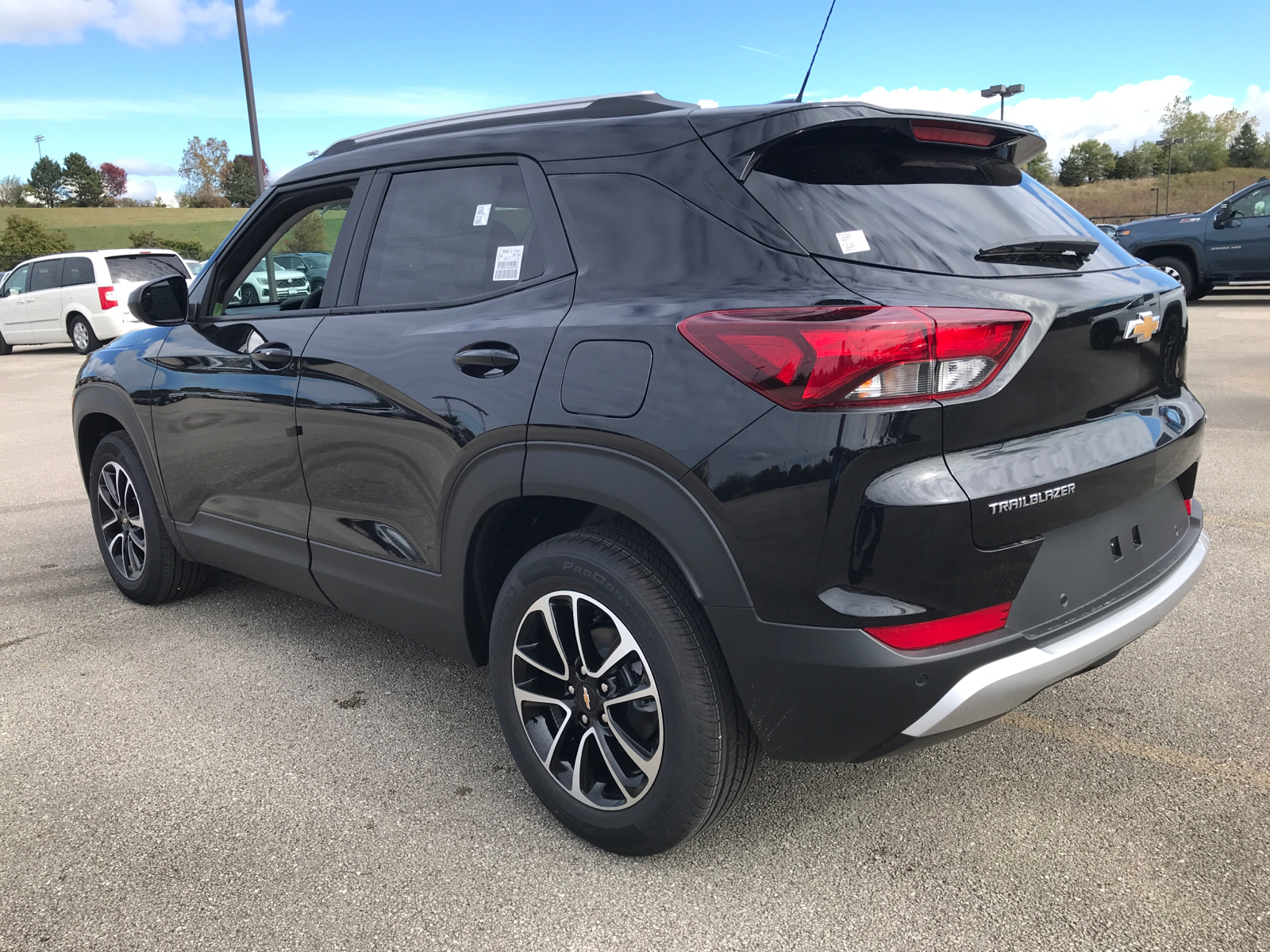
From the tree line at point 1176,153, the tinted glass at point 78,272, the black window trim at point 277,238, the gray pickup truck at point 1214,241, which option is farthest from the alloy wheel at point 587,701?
the tree line at point 1176,153

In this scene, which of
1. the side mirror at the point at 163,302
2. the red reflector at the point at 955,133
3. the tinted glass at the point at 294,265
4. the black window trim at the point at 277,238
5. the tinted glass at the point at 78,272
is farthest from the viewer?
the tinted glass at the point at 78,272

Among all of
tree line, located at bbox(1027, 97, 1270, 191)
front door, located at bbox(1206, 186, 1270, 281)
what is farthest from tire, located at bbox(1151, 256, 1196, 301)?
tree line, located at bbox(1027, 97, 1270, 191)

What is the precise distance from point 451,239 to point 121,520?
98.1 inches

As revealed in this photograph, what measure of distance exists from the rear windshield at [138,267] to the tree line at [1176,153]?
98117 millimetres

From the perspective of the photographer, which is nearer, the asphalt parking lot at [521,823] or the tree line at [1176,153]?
the asphalt parking lot at [521,823]

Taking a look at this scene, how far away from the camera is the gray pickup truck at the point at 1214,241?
15.0m

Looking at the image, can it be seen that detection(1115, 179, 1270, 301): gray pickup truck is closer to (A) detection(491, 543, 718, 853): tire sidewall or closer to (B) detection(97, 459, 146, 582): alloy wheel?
(B) detection(97, 459, 146, 582): alloy wheel

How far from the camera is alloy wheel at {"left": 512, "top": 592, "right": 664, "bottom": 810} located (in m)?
2.32

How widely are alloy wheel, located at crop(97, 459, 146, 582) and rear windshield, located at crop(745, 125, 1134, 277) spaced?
320cm

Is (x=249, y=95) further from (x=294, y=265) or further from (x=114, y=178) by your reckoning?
(x=114, y=178)

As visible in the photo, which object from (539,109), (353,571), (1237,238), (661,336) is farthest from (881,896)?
(1237,238)

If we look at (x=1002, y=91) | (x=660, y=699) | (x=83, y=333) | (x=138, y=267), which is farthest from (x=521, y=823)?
(x=1002, y=91)

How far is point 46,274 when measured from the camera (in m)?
17.7

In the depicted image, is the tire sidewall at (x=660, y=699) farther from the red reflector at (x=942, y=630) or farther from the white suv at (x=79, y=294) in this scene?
the white suv at (x=79, y=294)
